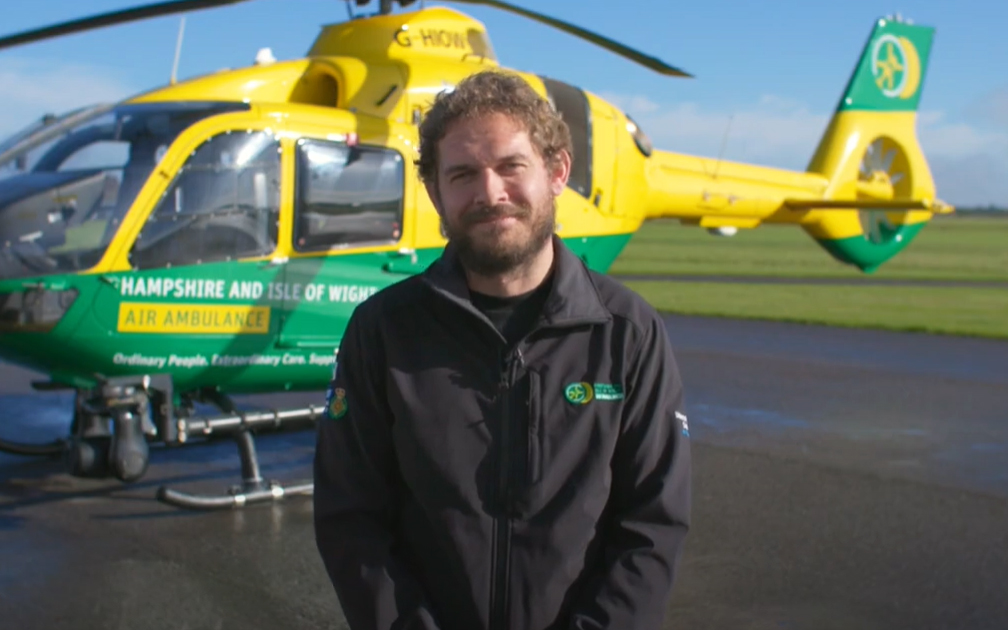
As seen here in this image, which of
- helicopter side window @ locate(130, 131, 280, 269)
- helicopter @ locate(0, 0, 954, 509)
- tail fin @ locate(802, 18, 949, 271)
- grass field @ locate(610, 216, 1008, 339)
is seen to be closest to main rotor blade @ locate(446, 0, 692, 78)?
helicopter @ locate(0, 0, 954, 509)

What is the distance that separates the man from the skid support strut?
3915 mm

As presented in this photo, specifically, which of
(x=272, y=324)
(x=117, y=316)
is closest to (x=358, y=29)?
(x=272, y=324)

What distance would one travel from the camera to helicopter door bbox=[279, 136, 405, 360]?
6.54 m

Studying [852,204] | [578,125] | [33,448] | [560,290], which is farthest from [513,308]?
[852,204]

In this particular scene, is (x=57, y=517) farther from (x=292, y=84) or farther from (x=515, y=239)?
(x=515, y=239)

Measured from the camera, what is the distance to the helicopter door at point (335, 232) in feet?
21.5

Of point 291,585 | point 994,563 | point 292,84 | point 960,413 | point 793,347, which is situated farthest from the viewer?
point 793,347

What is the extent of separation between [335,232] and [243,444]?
137cm

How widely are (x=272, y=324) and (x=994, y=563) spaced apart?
4.11 meters

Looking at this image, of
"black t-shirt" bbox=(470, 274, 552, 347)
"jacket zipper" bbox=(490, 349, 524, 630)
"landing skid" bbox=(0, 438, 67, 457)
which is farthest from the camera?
"landing skid" bbox=(0, 438, 67, 457)

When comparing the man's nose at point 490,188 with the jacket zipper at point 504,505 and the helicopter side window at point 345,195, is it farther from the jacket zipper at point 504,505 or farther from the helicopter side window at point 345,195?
the helicopter side window at point 345,195

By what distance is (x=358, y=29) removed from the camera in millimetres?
7727

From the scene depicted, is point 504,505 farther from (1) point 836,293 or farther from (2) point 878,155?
(1) point 836,293

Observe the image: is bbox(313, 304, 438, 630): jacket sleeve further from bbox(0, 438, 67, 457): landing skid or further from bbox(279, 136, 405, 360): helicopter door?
bbox(0, 438, 67, 457): landing skid
